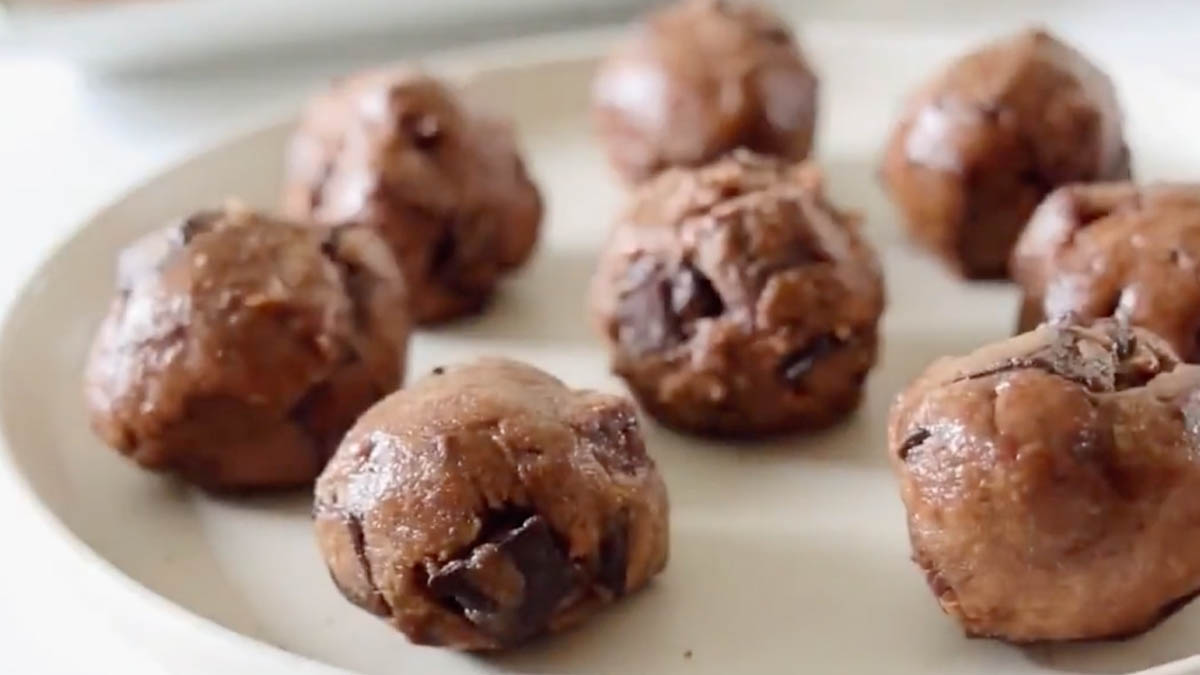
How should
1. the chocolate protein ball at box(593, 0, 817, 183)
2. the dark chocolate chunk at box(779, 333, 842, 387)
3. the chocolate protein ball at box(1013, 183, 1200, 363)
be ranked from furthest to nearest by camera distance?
the chocolate protein ball at box(593, 0, 817, 183)
the dark chocolate chunk at box(779, 333, 842, 387)
the chocolate protein ball at box(1013, 183, 1200, 363)

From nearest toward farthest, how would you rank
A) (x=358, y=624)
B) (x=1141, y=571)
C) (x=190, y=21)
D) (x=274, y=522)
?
1. (x=1141, y=571)
2. (x=358, y=624)
3. (x=274, y=522)
4. (x=190, y=21)

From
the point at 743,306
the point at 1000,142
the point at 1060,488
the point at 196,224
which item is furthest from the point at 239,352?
the point at 1000,142

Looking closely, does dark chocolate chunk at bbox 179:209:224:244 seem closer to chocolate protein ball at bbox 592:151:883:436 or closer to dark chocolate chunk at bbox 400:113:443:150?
dark chocolate chunk at bbox 400:113:443:150

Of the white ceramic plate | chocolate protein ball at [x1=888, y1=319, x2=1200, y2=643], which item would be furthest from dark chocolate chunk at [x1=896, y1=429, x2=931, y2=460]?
the white ceramic plate

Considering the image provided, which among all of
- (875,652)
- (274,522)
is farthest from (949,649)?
(274,522)

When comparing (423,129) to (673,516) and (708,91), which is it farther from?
(673,516)

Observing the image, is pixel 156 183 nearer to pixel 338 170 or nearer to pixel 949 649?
pixel 338 170
